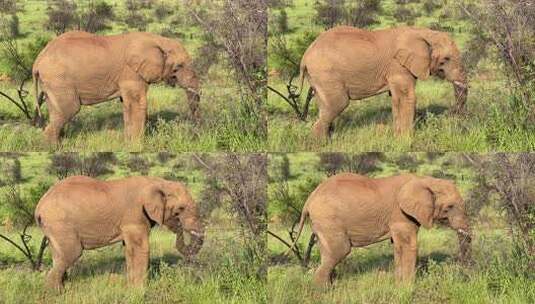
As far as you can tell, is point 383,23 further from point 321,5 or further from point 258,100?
point 258,100

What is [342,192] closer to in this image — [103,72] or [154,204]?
[154,204]

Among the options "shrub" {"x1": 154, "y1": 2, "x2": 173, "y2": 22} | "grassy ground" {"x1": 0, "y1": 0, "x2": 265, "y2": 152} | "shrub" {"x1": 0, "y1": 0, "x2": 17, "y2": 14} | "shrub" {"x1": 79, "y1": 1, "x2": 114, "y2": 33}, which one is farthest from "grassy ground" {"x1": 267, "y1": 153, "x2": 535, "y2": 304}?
"shrub" {"x1": 0, "y1": 0, "x2": 17, "y2": 14}

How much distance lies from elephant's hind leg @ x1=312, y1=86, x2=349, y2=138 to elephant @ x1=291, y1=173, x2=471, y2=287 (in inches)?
16.3

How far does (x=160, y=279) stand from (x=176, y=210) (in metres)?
0.50

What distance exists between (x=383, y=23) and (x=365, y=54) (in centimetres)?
42

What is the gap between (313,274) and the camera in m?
7.60

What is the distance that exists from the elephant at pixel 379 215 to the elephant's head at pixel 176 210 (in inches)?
29.9

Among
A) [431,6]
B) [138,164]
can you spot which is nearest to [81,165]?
[138,164]

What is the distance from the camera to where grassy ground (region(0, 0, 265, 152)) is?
7699 mm

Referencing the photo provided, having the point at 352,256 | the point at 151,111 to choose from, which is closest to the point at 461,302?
the point at 352,256

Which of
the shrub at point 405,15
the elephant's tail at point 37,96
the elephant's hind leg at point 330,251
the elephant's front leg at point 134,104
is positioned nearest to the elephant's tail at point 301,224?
the elephant's hind leg at point 330,251

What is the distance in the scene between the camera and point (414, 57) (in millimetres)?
7652

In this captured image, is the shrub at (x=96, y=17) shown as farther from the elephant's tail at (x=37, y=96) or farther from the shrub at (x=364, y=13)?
the shrub at (x=364, y=13)

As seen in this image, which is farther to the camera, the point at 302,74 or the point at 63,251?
the point at 302,74
